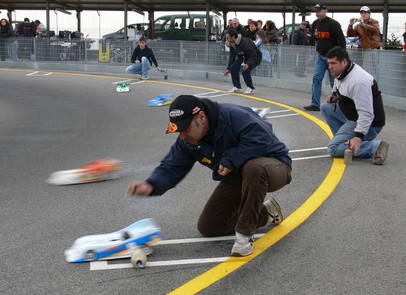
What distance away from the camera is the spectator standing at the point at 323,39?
39.3 ft

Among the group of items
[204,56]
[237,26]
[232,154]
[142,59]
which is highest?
[237,26]

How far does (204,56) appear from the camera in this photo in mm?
20641

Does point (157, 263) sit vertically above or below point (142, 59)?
below

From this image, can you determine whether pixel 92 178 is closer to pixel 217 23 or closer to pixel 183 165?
pixel 183 165

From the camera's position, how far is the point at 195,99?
13.8 ft

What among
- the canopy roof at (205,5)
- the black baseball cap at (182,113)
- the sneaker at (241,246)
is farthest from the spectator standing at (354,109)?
the canopy roof at (205,5)

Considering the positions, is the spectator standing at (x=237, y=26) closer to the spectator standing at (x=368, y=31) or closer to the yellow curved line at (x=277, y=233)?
the spectator standing at (x=368, y=31)

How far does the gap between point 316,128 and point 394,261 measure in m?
6.11

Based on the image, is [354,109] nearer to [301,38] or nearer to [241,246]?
[241,246]

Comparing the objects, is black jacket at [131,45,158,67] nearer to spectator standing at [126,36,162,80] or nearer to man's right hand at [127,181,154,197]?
spectator standing at [126,36,162,80]

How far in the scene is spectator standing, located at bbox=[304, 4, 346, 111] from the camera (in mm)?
11992

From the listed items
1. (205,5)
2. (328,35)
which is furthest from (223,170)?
(205,5)

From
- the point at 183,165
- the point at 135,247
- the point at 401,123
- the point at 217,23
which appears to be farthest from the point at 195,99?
the point at 217,23

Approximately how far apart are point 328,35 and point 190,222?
7.86 m
